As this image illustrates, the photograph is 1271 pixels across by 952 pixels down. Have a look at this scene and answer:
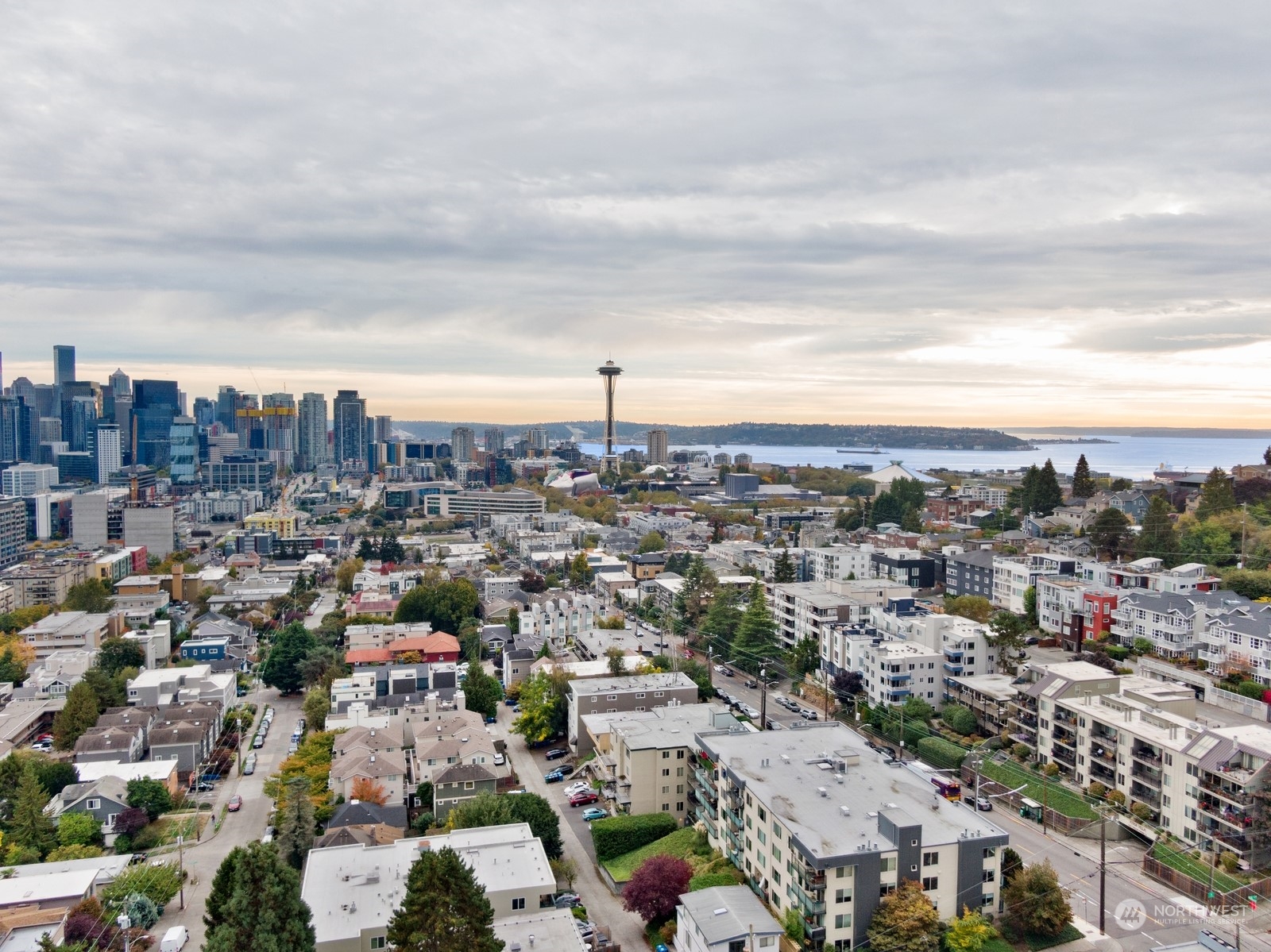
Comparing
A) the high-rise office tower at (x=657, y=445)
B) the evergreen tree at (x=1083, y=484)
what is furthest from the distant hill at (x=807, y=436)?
the evergreen tree at (x=1083, y=484)

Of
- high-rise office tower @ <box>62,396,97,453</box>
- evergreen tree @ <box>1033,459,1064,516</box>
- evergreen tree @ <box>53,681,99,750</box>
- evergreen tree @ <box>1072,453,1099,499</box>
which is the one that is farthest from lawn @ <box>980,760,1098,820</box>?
high-rise office tower @ <box>62,396,97,453</box>

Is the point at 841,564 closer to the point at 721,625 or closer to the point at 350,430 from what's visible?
the point at 721,625

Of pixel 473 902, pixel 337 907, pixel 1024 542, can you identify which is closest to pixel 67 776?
pixel 337 907

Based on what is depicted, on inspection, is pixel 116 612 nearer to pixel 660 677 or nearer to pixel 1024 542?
pixel 660 677

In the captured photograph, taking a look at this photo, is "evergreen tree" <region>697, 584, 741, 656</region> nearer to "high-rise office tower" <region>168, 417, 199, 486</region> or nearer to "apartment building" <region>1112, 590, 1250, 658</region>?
"apartment building" <region>1112, 590, 1250, 658</region>

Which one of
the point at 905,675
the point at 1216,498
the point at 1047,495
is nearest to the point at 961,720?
the point at 905,675

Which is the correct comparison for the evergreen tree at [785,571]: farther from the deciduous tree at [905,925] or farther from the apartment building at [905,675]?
the deciduous tree at [905,925]

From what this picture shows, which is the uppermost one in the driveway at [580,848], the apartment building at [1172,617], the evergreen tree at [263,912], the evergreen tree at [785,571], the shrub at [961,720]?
the apartment building at [1172,617]
